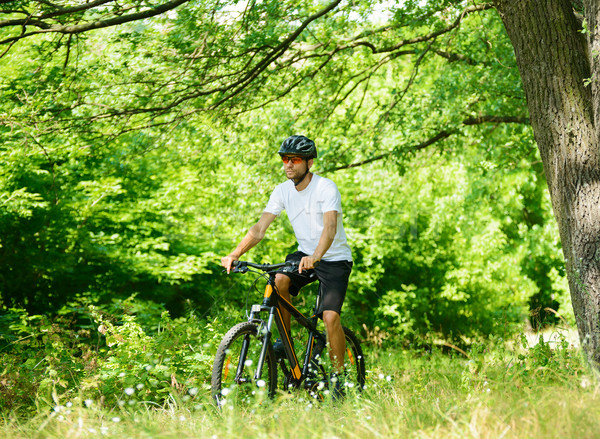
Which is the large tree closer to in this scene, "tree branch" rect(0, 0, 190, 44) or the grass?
"tree branch" rect(0, 0, 190, 44)

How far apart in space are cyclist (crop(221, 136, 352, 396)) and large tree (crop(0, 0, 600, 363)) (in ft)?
5.55

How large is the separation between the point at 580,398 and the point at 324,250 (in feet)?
6.07

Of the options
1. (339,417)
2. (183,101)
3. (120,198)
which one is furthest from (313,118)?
(339,417)

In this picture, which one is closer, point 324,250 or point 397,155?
point 324,250

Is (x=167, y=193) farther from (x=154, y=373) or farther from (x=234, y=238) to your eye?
(x=154, y=373)

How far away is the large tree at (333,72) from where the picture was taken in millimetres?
4723

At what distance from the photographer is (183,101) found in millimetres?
7754

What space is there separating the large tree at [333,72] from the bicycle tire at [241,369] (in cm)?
213

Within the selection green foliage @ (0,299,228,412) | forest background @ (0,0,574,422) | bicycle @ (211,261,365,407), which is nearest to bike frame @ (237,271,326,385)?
bicycle @ (211,261,365,407)

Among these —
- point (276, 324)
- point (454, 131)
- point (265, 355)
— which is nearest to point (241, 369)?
point (265, 355)

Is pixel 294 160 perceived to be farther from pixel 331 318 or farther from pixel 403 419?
pixel 403 419

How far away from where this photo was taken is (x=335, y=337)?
4723 mm

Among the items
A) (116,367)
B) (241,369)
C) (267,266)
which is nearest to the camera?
(241,369)

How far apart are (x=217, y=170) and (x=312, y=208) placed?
8801mm
